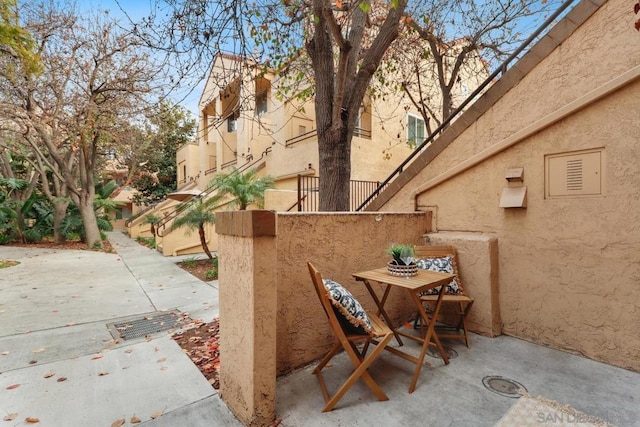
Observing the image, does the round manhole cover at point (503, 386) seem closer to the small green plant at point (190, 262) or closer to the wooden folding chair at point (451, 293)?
the wooden folding chair at point (451, 293)

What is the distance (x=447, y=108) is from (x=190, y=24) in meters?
6.49

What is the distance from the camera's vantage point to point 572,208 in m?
3.50

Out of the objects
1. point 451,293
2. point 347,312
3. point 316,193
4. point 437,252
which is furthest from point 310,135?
point 347,312

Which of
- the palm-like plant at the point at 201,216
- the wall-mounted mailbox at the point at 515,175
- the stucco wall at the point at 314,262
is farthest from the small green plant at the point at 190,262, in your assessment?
the wall-mounted mailbox at the point at 515,175

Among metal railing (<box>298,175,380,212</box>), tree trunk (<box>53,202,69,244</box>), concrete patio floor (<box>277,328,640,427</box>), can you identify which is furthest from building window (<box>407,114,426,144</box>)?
tree trunk (<box>53,202,69,244</box>)

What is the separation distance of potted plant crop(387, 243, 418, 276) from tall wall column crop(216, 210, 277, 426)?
1480 millimetres

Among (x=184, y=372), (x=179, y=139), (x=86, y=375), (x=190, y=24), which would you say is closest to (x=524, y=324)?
(x=184, y=372)

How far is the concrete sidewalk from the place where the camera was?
2.58 m

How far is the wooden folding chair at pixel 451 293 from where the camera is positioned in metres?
3.76

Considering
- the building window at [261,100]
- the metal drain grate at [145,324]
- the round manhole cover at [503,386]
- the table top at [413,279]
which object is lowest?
the metal drain grate at [145,324]

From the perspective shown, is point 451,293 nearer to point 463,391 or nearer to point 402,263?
point 402,263

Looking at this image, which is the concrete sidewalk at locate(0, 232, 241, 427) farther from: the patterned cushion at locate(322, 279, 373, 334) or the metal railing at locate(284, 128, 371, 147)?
the metal railing at locate(284, 128, 371, 147)

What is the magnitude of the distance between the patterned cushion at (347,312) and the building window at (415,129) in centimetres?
1103

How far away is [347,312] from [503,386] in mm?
1790
